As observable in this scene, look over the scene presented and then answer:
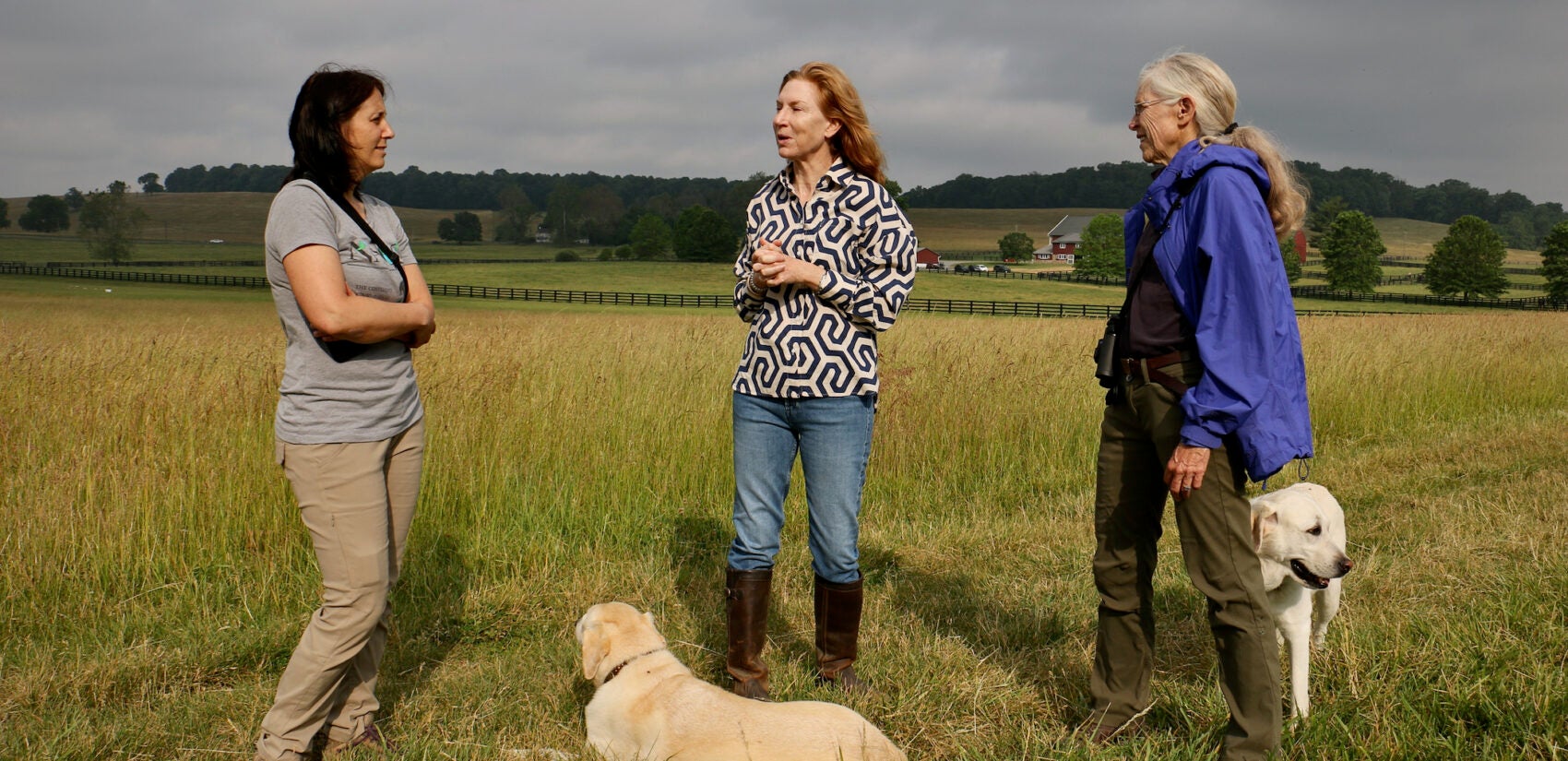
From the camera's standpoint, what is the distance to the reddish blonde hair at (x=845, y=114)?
3.33 meters

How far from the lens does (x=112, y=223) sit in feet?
218

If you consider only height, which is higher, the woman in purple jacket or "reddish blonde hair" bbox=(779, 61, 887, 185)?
"reddish blonde hair" bbox=(779, 61, 887, 185)

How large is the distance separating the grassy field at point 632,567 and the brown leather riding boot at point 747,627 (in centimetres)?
16

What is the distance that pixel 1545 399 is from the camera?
35.1ft

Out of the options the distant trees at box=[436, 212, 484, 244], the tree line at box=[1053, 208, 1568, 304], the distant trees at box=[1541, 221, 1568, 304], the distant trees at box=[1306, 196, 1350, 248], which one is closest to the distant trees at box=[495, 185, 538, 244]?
the distant trees at box=[436, 212, 484, 244]

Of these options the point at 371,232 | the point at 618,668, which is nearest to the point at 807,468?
the point at 618,668

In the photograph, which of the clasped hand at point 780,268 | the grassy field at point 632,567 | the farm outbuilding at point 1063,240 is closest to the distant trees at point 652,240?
the farm outbuilding at point 1063,240

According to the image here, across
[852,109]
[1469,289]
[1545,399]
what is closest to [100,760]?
[852,109]

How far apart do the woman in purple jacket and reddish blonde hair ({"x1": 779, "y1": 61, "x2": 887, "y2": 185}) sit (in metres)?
0.91

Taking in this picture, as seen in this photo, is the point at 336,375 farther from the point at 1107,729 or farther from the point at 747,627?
the point at 1107,729

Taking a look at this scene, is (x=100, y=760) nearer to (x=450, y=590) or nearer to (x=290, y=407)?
(x=290, y=407)

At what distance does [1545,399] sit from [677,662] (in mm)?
11738

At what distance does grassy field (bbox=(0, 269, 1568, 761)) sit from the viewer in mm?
3211

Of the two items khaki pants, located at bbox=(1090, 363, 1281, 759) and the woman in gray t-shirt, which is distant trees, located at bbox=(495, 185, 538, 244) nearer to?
the woman in gray t-shirt
